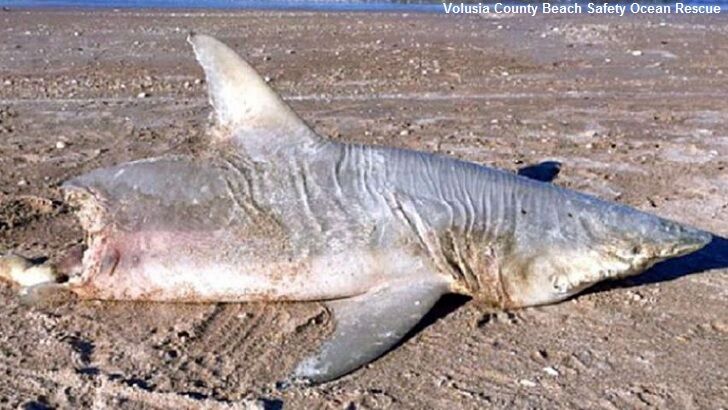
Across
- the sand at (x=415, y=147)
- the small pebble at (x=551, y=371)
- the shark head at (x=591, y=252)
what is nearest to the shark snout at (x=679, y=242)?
the shark head at (x=591, y=252)

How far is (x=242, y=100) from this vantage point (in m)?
6.26

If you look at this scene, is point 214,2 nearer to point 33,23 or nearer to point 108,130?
point 33,23

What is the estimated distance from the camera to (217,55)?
20.6 feet

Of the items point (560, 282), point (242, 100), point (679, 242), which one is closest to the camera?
point (679, 242)

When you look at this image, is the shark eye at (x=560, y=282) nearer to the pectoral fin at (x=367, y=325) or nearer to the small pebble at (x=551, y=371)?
the pectoral fin at (x=367, y=325)

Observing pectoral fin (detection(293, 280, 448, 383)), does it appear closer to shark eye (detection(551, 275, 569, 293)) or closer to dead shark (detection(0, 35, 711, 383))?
dead shark (detection(0, 35, 711, 383))

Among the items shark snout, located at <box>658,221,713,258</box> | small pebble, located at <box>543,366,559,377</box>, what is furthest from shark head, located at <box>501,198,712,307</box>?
small pebble, located at <box>543,366,559,377</box>

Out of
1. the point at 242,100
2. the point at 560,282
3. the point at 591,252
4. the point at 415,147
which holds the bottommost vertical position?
the point at 415,147

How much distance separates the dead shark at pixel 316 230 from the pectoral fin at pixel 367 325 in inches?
0.6

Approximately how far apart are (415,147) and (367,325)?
4.24 m

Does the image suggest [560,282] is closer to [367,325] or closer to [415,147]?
[367,325]

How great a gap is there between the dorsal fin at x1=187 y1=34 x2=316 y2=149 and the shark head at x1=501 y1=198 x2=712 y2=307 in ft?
4.92

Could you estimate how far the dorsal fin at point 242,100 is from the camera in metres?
6.27

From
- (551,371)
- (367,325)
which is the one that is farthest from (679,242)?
(367,325)
